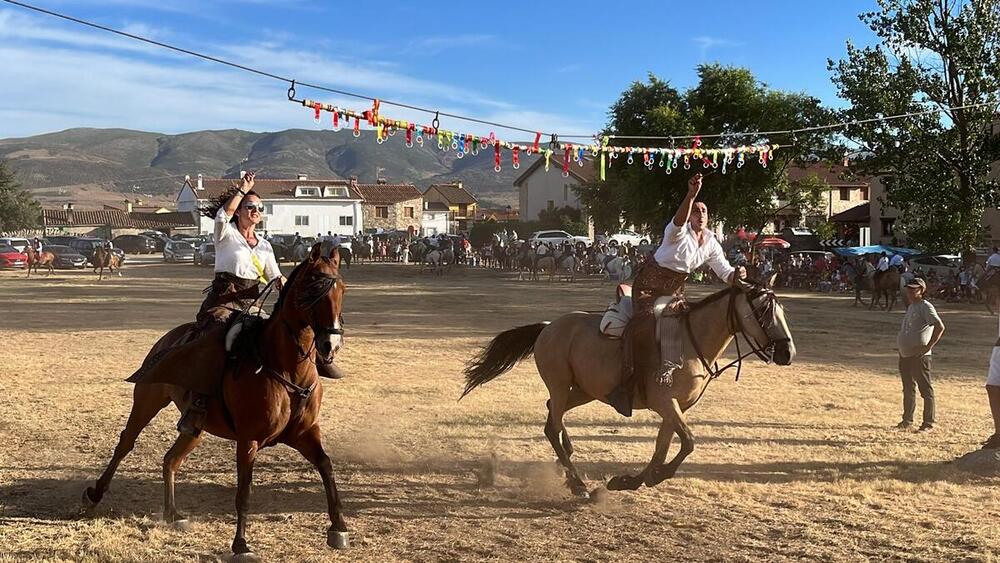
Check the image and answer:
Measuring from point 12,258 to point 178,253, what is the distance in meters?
12.7

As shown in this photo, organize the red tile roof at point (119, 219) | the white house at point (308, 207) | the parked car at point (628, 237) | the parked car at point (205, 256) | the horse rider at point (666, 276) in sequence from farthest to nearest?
the red tile roof at point (119, 219) < the white house at point (308, 207) < the parked car at point (628, 237) < the parked car at point (205, 256) < the horse rider at point (666, 276)

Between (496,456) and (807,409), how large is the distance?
4.75 m

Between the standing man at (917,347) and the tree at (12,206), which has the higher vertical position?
the tree at (12,206)

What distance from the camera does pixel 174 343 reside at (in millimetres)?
6828

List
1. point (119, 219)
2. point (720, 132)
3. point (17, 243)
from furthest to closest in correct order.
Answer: point (119, 219) → point (17, 243) → point (720, 132)

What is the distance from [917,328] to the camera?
10141mm

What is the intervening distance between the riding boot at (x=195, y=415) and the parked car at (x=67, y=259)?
145 ft

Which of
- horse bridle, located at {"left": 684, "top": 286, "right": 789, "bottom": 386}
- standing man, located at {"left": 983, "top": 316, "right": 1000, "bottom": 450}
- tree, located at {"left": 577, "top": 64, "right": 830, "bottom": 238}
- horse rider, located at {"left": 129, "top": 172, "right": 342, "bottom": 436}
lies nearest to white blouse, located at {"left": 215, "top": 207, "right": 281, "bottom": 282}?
horse rider, located at {"left": 129, "top": 172, "right": 342, "bottom": 436}

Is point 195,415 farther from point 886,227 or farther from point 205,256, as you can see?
point 886,227

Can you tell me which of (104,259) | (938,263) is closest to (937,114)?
(938,263)

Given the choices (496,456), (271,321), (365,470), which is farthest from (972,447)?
(271,321)

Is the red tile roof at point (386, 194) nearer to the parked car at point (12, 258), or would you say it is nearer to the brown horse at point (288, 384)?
the parked car at point (12, 258)

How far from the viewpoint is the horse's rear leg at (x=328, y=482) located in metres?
6.07

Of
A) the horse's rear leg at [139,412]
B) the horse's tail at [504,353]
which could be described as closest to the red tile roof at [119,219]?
the horse's tail at [504,353]
